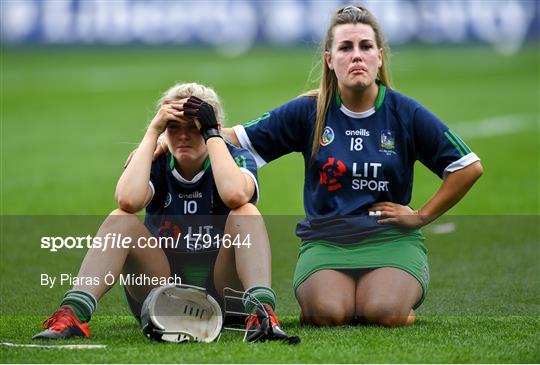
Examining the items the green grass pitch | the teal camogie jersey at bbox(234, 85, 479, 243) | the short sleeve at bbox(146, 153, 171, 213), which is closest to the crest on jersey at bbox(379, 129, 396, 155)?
the teal camogie jersey at bbox(234, 85, 479, 243)

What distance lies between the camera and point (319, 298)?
5543 mm

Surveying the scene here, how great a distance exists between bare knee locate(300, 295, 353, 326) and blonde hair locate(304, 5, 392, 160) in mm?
748

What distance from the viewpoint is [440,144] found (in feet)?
18.6

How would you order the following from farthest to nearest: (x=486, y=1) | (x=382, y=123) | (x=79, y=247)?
(x=486, y=1) < (x=79, y=247) < (x=382, y=123)

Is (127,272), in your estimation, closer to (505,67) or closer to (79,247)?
(79,247)

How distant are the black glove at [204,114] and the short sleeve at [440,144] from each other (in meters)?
1.07

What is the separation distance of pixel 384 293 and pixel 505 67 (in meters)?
21.1

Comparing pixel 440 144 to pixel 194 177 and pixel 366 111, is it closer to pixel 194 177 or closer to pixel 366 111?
pixel 366 111

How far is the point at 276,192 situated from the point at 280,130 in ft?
18.4

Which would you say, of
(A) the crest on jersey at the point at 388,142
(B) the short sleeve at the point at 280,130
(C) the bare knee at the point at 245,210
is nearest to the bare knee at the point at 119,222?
(C) the bare knee at the point at 245,210

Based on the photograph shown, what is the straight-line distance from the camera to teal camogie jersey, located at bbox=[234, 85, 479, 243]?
18.7 feet

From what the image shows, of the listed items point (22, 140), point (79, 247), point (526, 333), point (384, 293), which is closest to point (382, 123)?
point (384, 293)

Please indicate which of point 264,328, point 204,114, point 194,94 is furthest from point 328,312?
point 194,94
